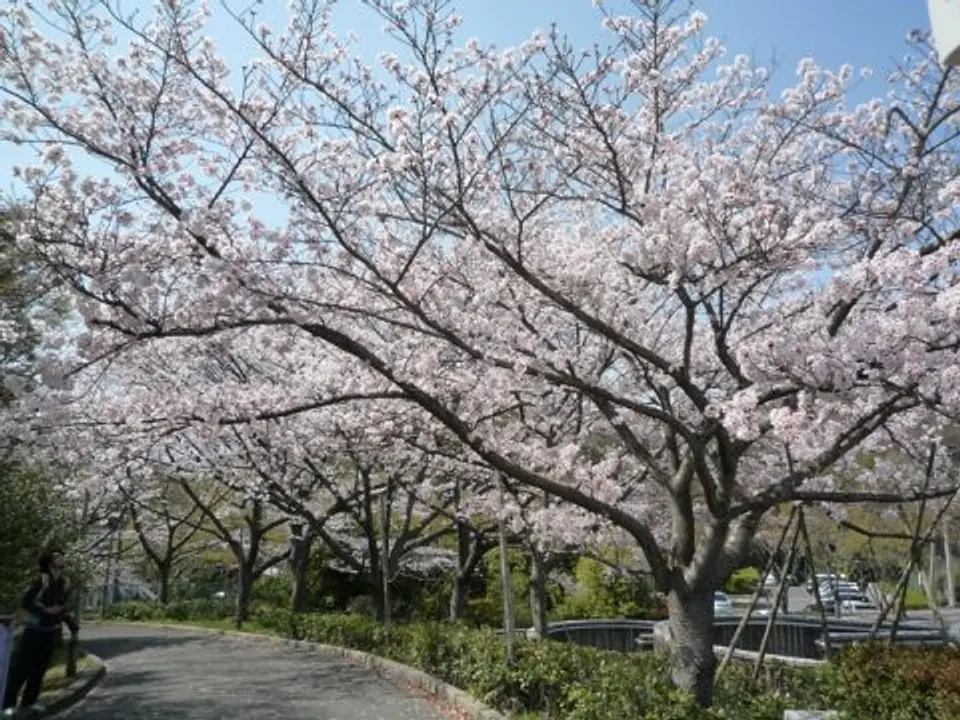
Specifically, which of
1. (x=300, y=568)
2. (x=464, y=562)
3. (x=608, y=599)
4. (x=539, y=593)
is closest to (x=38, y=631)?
(x=539, y=593)

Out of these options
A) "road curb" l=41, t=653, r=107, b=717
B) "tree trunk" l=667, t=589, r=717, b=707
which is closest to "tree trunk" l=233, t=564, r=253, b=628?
"road curb" l=41, t=653, r=107, b=717

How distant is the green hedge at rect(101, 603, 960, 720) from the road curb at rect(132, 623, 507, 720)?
0.60 feet

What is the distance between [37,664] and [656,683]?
222 inches

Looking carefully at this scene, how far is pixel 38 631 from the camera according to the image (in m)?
8.37

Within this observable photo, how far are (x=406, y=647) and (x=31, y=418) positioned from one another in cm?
796

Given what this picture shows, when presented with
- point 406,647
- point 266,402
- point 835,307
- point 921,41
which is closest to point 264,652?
point 406,647

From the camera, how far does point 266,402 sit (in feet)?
27.8

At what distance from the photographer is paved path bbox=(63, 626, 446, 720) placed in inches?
387

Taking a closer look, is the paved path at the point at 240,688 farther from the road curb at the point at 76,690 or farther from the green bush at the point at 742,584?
the green bush at the point at 742,584

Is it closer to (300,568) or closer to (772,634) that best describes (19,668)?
(772,634)

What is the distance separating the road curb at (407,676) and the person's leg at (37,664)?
404 centimetres

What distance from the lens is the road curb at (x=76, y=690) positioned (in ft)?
32.3

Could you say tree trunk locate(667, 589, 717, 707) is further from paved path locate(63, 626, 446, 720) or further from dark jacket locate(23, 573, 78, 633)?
dark jacket locate(23, 573, 78, 633)

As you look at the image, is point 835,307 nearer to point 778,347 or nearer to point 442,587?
point 778,347
